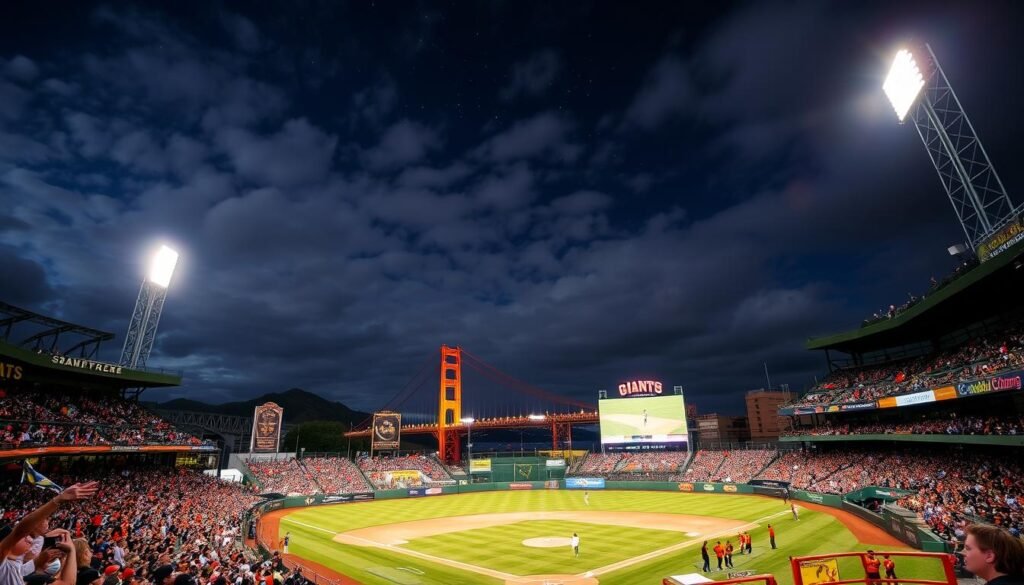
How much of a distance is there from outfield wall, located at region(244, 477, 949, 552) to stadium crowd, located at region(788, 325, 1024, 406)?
10.2 meters

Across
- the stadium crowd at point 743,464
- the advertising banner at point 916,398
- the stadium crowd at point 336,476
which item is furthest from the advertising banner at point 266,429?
the advertising banner at point 916,398

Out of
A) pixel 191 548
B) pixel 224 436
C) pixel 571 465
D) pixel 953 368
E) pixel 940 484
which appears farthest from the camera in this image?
pixel 571 465

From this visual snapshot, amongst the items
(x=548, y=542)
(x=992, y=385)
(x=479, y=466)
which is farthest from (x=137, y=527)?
(x=479, y=466)

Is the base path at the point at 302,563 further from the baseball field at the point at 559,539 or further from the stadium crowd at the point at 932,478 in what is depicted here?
the stadium crowd at the point at 932,478

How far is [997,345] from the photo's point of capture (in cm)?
3744

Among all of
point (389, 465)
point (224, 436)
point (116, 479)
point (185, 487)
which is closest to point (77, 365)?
point (116, 479)

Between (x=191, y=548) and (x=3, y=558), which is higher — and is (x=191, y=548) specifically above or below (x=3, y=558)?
below

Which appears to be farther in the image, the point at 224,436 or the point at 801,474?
the point at 224,436

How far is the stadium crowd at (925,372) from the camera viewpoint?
113 feet

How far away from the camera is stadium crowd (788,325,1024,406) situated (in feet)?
113

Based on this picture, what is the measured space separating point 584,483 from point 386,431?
114 feet

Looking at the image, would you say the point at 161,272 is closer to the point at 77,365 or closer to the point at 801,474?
the point at 77,365

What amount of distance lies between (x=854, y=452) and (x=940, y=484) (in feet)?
60.6

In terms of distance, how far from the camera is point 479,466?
8512 centimetres
